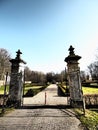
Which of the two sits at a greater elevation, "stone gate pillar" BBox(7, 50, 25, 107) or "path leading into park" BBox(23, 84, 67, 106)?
"stone gate pillar" BBox(7, 50, 25, 107)

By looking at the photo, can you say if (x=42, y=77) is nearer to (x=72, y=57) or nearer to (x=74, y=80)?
(x=72, y=57)

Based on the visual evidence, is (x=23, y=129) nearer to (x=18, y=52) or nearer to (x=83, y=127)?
(x=83, y=127)

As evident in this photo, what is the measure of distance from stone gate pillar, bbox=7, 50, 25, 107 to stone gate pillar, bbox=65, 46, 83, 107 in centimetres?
378

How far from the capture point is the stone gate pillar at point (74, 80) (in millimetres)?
8141

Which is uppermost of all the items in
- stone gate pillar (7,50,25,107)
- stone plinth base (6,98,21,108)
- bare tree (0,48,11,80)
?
bare tree (0,48,11,80)

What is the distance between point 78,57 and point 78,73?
1.37 metres

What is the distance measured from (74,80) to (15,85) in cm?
436

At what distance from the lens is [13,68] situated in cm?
907

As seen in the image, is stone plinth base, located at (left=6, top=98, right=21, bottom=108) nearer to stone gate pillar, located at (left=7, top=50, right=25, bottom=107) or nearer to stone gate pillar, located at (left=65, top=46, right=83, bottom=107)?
stone gate pillar, located at (left=7, top=50, right=25, bottom=107)

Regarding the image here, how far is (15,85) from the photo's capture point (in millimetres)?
8789

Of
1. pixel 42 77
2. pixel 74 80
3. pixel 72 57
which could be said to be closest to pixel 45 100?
pixel 74 80

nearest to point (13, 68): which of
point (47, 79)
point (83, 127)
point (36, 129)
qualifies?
point (36, 129)

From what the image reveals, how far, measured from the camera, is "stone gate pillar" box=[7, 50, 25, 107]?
858 centimetres

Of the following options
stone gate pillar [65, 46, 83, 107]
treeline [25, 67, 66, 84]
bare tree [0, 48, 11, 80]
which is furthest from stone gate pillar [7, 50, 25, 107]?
treeline [25, 67, 66, 84]
